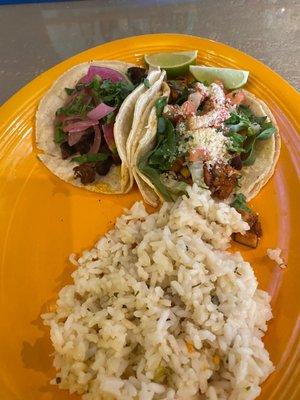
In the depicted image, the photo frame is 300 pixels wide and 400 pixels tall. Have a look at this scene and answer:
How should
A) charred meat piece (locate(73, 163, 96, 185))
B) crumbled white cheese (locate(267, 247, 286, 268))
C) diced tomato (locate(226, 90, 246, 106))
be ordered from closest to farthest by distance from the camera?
crumbled white cheese (locate(267, 247, 286, 268)) < charred meat piece (locate(73, 163, 96, 185)) < diced tomato (locate(226, 90, 246, 106))

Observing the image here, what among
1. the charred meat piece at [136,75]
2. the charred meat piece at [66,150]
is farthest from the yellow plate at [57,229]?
the charred meat piece at [136,75]

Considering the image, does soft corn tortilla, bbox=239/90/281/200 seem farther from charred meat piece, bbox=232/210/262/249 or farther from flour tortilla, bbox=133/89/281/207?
charred meat piece, bbox=232/210/262/249

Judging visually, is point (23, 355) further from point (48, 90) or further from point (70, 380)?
point (48, 90)

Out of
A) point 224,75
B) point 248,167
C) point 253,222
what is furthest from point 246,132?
point 253,222

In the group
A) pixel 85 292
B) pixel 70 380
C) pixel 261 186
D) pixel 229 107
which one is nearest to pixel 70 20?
pixel 229 107

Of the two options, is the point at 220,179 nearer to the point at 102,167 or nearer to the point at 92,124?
the point at 102,167

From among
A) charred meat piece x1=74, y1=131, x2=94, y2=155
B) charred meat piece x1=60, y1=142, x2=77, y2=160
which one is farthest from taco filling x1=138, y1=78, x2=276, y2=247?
charred meat piece x1=60, y1=142, x2=77, y2=160
